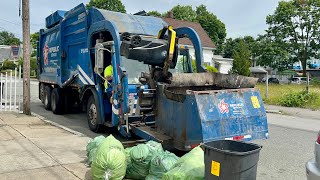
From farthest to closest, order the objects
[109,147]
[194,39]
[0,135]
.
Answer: [0,135], [194,39], [109,147]

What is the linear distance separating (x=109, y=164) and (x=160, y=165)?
2.13ft

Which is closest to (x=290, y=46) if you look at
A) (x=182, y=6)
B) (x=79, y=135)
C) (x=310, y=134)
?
(x=182, y=6)

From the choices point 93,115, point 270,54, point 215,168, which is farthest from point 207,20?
point 215,168

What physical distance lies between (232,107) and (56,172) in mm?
2782

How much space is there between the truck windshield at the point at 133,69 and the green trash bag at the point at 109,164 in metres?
2.96

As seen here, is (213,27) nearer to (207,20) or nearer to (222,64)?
(207,20)

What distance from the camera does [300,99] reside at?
51.8ft

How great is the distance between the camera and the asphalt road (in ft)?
18.3

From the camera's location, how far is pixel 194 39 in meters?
7.19

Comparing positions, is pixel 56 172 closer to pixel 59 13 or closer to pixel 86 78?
pixel 86 78

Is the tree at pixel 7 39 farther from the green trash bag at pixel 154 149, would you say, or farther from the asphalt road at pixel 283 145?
the green trash bag at pixel 154 149

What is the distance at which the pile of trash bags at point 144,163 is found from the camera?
4.05m

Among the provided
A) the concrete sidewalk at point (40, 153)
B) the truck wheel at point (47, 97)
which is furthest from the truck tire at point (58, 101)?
the concrete sidewalk at point (40, 153)

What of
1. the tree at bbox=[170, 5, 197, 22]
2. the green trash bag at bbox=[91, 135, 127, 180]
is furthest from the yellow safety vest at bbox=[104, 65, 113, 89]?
the tree at bbox=[170, 5, 197, 22]
